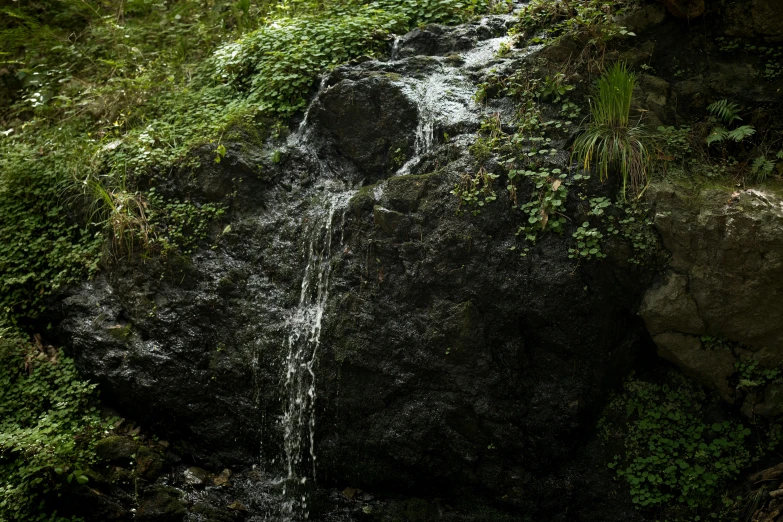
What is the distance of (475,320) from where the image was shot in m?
4.52

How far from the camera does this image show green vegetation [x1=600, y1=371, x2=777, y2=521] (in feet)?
13.7

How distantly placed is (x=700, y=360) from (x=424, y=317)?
79.8 inches

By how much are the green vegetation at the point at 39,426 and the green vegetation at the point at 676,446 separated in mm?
4066

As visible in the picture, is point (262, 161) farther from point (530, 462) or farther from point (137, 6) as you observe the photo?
point (137, 6)

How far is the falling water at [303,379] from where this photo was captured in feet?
15.8

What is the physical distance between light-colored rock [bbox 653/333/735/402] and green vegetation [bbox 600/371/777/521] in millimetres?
112

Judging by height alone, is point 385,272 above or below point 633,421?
above

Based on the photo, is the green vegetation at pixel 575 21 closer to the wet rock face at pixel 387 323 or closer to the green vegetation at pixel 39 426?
the wet rock face at pixel 387 323

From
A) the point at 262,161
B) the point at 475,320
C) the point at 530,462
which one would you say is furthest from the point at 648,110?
the point at 262,161

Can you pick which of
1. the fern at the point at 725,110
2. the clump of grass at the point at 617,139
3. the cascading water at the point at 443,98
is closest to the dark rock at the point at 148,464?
the cascading water at the point at 443,98

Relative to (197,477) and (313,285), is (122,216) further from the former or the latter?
(197,477)

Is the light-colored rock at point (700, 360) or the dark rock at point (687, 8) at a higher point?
the dark rock at point (687, 8)

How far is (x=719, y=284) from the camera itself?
4.19 meters

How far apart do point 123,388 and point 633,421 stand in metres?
4.17
